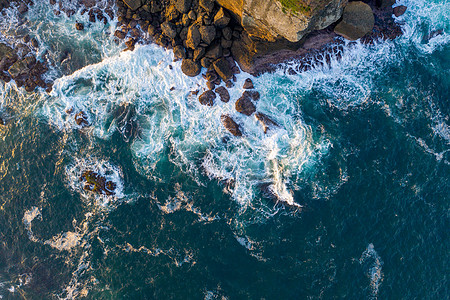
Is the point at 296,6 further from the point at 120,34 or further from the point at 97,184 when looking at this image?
the point at 97,184

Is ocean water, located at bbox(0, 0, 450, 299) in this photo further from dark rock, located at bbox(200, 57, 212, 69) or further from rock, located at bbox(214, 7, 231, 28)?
rock, located at bbox(214, 7, 231, 28)

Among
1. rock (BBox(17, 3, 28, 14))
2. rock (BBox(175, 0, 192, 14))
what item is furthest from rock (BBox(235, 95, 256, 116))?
rock (BBox(17, 3, 28, 14))

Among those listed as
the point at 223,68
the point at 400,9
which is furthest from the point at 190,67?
the point at 400,9

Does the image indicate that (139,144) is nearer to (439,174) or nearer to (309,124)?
(309,124)

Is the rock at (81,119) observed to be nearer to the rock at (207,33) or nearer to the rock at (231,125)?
the rock at (231,125)

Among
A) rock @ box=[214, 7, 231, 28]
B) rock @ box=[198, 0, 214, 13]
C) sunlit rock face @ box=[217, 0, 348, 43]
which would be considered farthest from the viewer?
rock @ box=[198, 0, 214, 13]

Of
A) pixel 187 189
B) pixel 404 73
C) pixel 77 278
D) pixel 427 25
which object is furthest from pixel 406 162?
pixel 77 278

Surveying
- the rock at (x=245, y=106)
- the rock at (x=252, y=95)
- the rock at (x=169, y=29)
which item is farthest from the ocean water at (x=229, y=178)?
the rock at (x=169, y=29)
